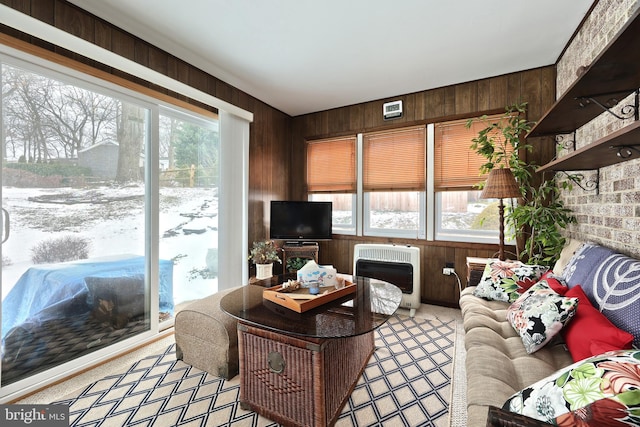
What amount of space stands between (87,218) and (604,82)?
3.33 m

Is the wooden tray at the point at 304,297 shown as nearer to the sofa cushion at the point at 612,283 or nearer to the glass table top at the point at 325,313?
the glass table top at the point at 325,313

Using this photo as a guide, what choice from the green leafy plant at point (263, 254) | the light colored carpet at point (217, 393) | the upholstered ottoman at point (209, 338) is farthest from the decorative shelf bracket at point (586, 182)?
the green leafy plant at point (263, 254)

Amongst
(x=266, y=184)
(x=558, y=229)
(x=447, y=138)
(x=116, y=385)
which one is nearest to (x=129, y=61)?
(x=266, y=184)

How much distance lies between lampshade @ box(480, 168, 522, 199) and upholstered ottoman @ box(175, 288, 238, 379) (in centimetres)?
242

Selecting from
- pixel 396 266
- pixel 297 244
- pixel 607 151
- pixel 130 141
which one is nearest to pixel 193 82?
pixel 130 141

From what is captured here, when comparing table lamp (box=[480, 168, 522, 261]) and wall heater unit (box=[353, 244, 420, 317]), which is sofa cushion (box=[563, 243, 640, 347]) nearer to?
table lamp (box=[480, 168, 522, 261])

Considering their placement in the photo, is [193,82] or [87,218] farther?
[193,82]

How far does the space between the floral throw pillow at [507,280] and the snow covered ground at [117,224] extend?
8.72 ft

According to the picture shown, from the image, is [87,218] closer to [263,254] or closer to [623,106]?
[263,254]

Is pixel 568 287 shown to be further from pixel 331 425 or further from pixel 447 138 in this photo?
pixel 447 138

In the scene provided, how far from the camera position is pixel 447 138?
321 cm

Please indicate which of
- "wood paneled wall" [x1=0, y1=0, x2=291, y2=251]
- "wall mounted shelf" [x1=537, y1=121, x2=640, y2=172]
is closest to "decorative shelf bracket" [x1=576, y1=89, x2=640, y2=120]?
"wall mounted shelf" [x1=537, y1=121, x2=640, y2=172]

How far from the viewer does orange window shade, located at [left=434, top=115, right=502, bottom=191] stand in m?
3.05

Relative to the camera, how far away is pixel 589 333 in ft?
3.71
